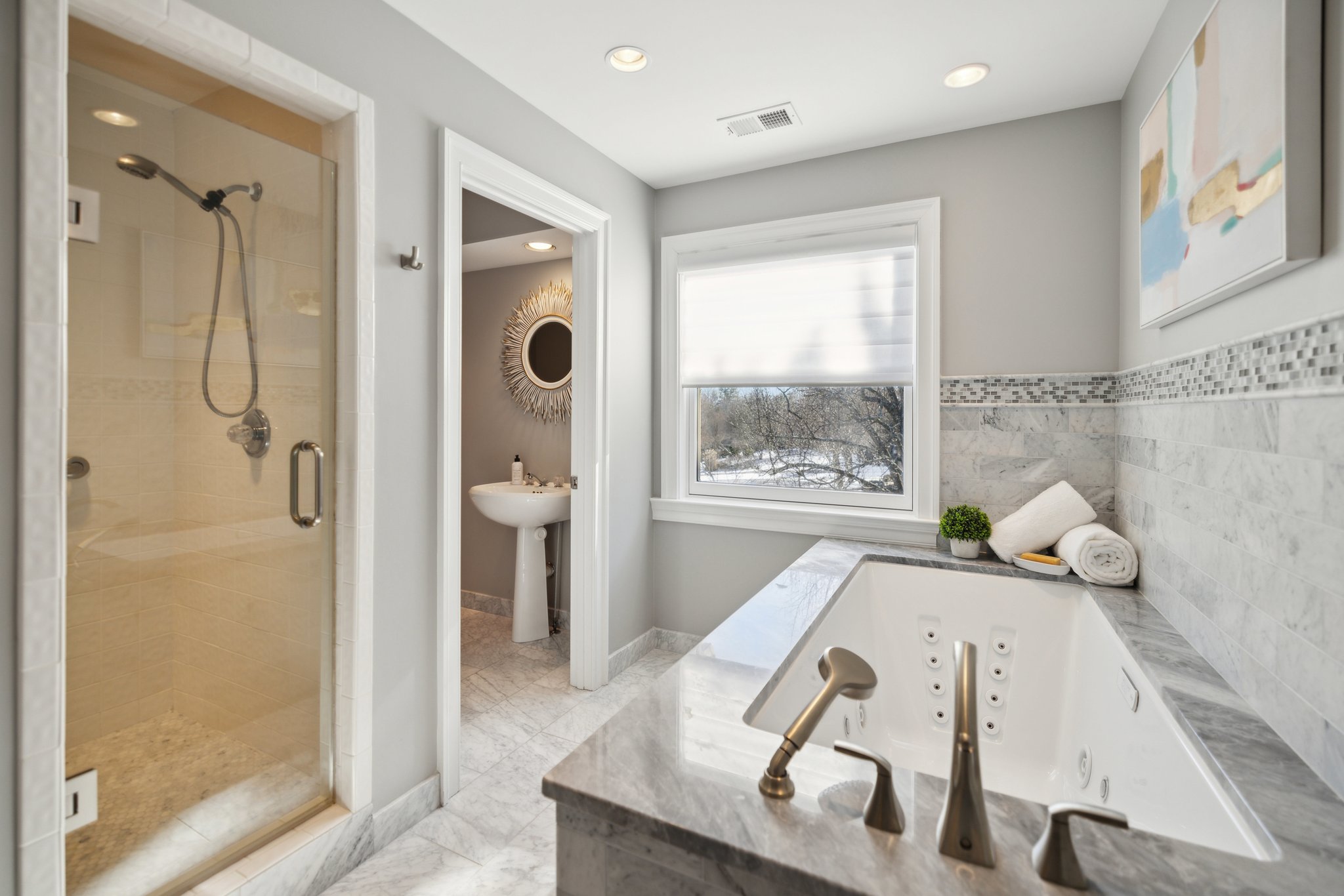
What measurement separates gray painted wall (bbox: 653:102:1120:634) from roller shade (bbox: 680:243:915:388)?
0.69 ft

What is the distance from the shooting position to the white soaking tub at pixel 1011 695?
4.33 feet

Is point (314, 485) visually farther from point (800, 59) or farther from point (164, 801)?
point (800, 59)

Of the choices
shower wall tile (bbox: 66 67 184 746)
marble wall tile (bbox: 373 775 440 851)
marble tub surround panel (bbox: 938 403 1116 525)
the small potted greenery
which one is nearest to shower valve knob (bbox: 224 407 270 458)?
shower wall tile (bbox: 66 67 184 746)

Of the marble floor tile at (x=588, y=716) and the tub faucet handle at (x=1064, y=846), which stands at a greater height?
the tub faucet handle at (x=1064, y=846)

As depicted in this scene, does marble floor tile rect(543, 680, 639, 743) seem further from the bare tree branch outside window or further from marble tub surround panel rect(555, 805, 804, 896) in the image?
marble tub surround panel rect(555, 805, 804, 896)

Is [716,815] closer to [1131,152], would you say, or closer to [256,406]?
[256,406]

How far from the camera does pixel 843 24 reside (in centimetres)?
192

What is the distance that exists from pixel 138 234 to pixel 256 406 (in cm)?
44

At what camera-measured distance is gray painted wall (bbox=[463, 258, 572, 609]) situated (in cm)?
375

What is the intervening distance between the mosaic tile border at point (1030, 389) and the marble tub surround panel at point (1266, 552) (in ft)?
1.96

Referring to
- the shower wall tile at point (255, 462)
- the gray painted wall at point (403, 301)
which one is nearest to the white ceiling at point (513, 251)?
the gray painted wall at point (403, 301)

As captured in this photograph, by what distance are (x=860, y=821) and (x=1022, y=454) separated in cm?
204

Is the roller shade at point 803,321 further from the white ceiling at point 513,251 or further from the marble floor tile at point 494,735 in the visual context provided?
the marble floor tile at point 494,735

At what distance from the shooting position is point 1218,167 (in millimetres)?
1398
